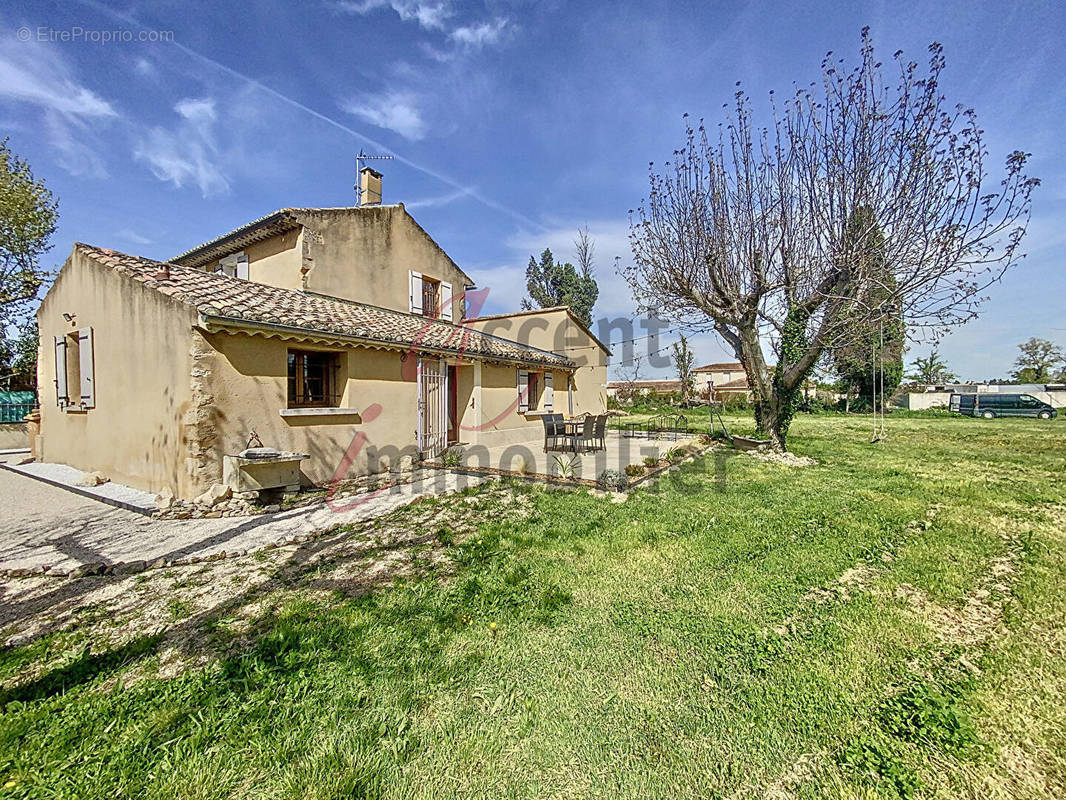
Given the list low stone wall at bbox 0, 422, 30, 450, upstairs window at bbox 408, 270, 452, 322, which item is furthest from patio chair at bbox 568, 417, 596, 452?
low stone wall at bbox 0, 422, 30, 450

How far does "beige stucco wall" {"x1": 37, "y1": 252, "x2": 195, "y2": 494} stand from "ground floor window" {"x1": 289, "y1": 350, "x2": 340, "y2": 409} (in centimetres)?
180

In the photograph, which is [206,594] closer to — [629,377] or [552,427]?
[552,427]

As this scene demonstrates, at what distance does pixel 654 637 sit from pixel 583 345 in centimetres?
1744

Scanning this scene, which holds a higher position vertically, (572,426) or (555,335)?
(555,335)

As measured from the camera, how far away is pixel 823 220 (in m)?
9.80

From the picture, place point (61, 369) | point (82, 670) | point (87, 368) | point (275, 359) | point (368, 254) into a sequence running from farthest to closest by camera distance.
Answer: point (368, 254), point (61, 369), point (87, 368), point (275, 359), point (82, 670)

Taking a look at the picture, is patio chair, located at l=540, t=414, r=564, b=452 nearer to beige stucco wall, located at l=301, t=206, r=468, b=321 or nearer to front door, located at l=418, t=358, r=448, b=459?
front door, located at l=418, t=358, r=448, b=459

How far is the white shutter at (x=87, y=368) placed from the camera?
28.8 ft

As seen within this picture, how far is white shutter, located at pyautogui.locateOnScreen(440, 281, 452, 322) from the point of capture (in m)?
14.6

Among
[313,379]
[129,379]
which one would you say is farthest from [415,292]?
[129,379]

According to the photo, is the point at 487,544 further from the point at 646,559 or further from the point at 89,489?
the point at 89,489

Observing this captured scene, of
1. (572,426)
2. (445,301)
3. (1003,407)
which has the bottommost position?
(1003,407)

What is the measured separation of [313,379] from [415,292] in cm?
585

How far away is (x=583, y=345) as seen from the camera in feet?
65.3
